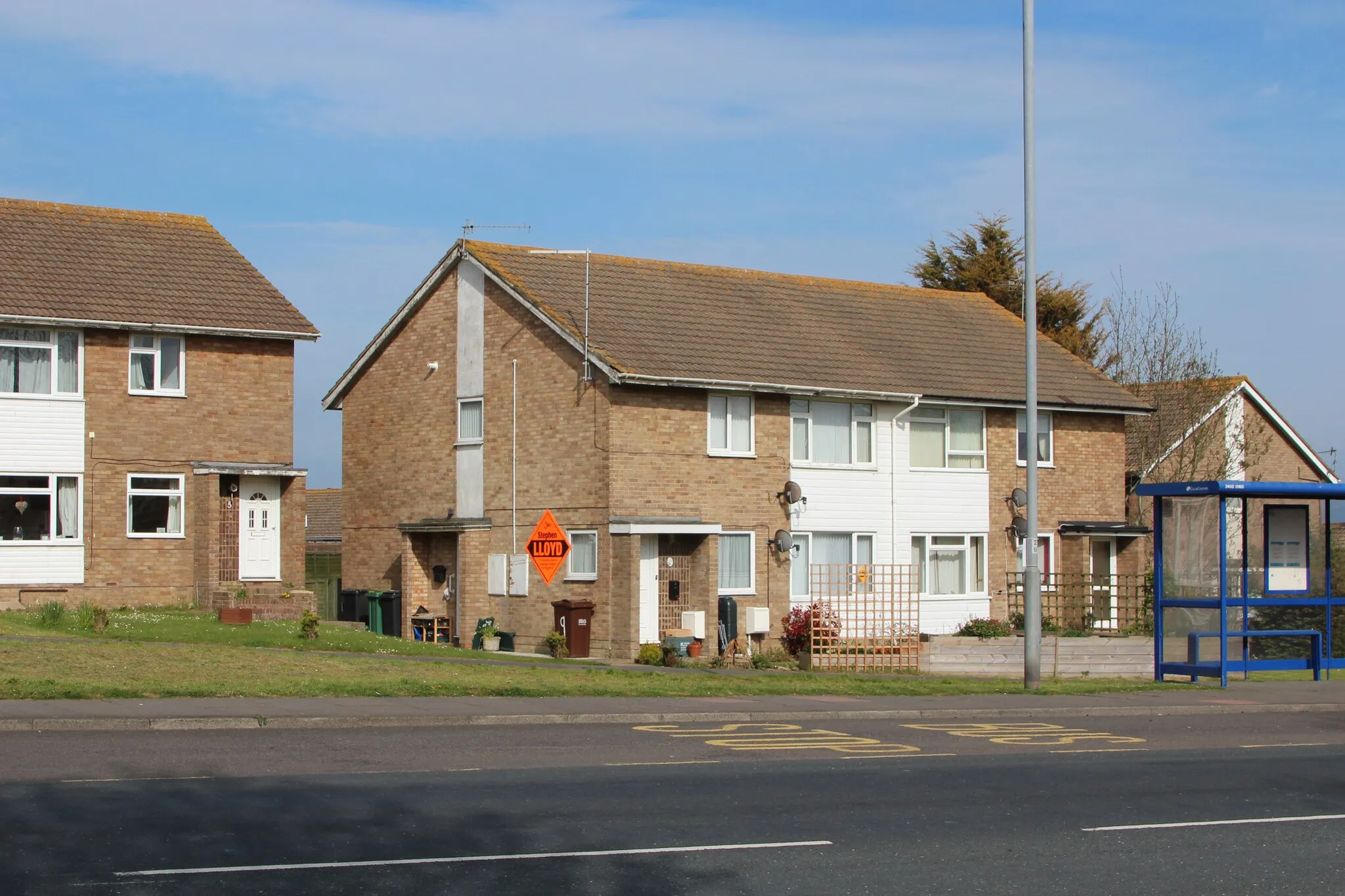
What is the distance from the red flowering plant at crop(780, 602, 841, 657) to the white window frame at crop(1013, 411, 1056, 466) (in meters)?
7.34

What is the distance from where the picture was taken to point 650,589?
2997 cm

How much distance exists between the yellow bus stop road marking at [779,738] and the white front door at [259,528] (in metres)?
17.0

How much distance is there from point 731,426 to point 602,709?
1420 centimetres

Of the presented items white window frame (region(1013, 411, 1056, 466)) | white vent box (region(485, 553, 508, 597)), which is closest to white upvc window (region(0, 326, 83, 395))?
white vent box (region(485, 553, 508, 597))

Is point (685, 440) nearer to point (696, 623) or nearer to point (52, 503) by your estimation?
point (696, 623)

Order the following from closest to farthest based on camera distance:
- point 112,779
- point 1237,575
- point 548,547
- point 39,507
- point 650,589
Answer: point 112,779 < point 1237,575 < point 548,547 < point 39,507 < point 650,589

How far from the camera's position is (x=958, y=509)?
34.8 meters

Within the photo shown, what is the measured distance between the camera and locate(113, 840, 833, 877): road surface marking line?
835cm

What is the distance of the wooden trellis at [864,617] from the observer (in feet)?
96.1

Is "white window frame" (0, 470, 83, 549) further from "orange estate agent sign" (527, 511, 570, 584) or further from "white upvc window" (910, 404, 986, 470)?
"white upvc window" (910, 404, 986, 470)

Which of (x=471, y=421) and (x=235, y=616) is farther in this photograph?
(x=471, y=421)

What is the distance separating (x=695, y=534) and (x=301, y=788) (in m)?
19.3

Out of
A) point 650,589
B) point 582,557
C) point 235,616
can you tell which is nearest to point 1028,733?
point 650,589

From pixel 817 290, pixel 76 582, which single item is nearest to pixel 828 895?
pixel 76 582
